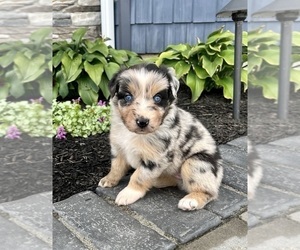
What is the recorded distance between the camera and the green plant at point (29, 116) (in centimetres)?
138

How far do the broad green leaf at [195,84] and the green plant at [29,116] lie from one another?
13.2 ft

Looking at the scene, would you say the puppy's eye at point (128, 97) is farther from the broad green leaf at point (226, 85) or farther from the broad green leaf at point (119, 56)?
the broad green leaf at point (226, 85)

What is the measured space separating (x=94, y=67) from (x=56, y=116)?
101cm

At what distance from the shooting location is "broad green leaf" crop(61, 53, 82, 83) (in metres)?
5.13

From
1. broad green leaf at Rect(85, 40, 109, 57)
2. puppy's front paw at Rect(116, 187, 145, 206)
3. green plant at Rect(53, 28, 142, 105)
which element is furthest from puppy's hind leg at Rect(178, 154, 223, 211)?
broad green leaf at Rect(85, 40, 109, 57)

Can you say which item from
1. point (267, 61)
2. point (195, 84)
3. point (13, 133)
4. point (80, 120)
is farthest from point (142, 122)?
point (195, 84)

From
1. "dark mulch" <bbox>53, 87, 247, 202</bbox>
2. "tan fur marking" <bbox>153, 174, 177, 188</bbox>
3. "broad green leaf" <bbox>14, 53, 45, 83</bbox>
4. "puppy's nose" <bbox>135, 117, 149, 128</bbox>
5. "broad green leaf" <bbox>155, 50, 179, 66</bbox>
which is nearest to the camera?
"broad green leaf" <bbox>14, 53, 45, 83</bbox>

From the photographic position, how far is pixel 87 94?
514 cm

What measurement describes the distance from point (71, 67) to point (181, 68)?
1391 mm

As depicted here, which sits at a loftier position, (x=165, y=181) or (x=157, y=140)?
(x=157, y=140)

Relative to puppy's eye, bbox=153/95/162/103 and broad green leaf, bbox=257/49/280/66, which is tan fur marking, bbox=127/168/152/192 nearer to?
puppy's eye, bbox=153/95/162/103

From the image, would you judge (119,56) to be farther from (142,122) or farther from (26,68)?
(26,68)

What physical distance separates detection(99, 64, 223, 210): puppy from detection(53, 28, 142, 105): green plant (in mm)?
2233

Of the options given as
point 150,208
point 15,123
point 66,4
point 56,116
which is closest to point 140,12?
point 66,4
